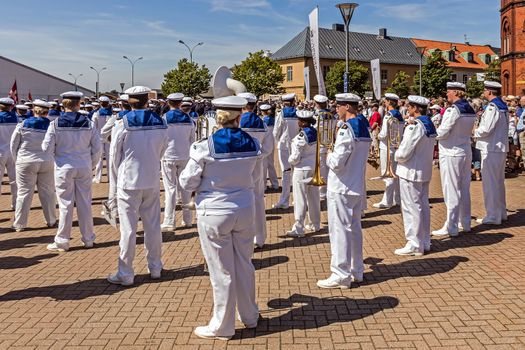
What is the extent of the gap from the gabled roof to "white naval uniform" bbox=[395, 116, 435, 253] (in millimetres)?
76042

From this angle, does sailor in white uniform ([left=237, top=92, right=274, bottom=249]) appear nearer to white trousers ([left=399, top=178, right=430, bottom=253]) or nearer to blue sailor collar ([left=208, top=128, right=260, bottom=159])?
white trousers ([left=399, top=178, right=430, bottom=253])

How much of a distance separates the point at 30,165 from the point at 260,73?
2366 inches

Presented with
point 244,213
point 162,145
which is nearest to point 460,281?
point 244,213

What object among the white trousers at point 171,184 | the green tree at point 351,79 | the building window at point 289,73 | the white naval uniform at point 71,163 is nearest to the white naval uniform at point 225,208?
the white naval uniform at point 71,163

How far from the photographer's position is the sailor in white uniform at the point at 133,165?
6574 millimetres

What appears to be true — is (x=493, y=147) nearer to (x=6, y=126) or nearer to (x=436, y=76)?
(x=6, y=126)

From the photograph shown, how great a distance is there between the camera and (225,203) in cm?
490

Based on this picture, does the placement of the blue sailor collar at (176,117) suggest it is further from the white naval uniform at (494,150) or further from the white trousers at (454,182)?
the white naval uniform at (494,150)

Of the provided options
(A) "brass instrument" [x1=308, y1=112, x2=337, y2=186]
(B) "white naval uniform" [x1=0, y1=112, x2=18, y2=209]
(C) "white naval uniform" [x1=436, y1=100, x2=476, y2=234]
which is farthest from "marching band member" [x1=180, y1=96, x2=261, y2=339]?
(B) "white naval uniform" [x1=0, y1=112, x2=18, y2=209]

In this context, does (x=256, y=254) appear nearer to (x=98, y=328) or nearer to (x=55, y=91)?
(x=98, y=328)

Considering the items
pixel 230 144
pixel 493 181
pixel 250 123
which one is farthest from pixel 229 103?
pixel 493 181

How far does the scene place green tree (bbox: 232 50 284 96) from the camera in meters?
67.3

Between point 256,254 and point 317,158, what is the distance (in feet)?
A: 5.61

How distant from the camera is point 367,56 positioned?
91000mm
